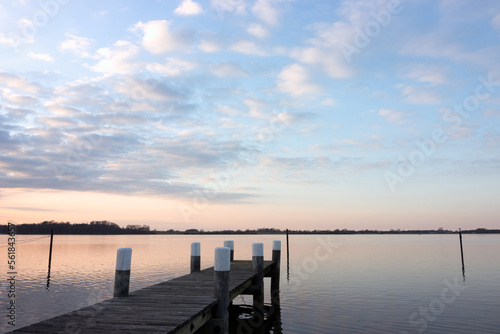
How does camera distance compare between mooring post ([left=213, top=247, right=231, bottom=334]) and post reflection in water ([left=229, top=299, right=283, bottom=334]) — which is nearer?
mooring post ([left=213, top=247, right=231, bottom=334])

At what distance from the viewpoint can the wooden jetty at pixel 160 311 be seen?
6465mm

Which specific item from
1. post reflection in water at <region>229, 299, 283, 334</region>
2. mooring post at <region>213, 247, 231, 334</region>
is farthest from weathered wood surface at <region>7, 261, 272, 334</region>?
post reflection in water at <region>229, 299, 283, 334</region>

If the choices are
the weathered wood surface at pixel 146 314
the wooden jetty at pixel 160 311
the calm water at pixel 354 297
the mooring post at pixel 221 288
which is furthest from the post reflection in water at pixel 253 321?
the mooring post at pixel 221 288

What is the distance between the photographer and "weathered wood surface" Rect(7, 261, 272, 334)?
6.39 meters

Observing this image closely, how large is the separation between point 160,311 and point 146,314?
379mm

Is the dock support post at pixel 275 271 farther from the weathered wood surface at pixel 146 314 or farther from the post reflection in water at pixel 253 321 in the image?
the weathered wood surface at pixel 146 314

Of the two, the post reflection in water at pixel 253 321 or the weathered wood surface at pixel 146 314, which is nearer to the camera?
the weathered wood surface at pixel 146 314

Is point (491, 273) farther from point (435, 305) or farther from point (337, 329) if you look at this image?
point (337, 329)

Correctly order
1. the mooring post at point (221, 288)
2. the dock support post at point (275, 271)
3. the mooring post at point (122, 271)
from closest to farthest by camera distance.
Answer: the mooring post at point (221, 288)
the mooring post at point (122, 271)
the dock support post at point (275, 271)

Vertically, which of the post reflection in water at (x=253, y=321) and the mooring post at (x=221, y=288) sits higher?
the mooring post at (x=221, y=288)

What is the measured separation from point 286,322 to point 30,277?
2182 centimetres

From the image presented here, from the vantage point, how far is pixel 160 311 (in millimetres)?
7719

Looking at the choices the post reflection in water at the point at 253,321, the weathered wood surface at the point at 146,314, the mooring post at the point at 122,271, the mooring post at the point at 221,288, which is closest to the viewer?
the weathered wood surface at the point at 146,314

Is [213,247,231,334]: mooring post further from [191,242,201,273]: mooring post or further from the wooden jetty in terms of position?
[191,242,201,273]: mooring post
